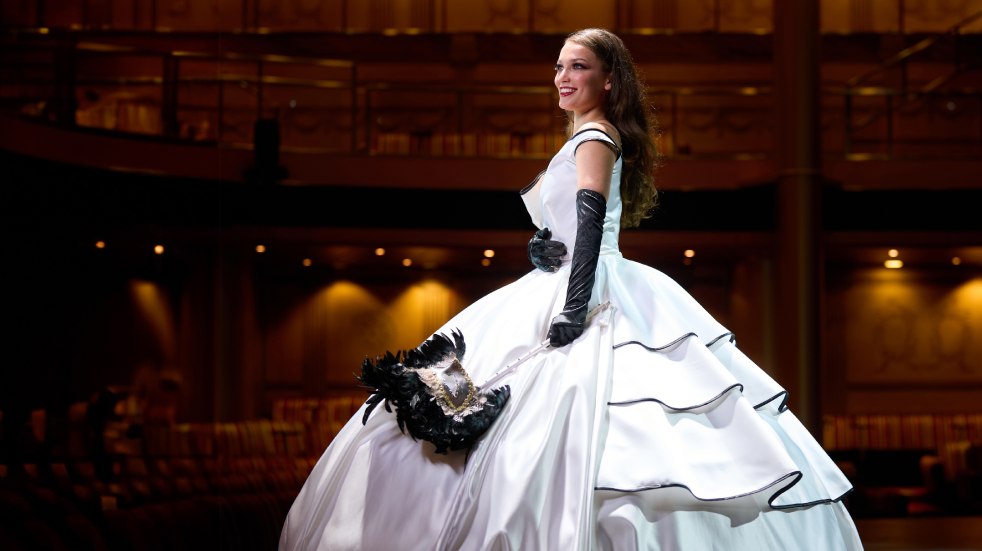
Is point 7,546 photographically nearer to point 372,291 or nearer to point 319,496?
point 319,496

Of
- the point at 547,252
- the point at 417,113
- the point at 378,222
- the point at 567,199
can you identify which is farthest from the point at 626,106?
the point at 417,113

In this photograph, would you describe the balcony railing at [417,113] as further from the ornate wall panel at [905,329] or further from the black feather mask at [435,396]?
the black feather mask at [435,396]

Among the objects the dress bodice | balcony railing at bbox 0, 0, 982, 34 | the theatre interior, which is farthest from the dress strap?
balcony railing at bbox 0, 0, 982, 34

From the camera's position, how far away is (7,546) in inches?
109

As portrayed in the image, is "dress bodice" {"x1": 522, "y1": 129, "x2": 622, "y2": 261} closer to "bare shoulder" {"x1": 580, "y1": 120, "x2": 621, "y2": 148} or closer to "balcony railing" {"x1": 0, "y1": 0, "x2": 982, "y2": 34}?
"bare shoulder" {"x1": 580, "y1": 120, "x2": 621, "y2": 148}

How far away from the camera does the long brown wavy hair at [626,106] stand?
2557mm

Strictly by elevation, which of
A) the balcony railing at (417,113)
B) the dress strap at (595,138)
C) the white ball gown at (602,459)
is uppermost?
the balcony railing at (417,113)

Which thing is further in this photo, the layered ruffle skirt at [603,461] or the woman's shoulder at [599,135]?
the woman's shoulder at [599,135]

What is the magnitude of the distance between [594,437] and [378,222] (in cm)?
690

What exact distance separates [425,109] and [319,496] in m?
8.85

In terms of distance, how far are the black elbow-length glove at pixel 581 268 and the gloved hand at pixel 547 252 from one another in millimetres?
123

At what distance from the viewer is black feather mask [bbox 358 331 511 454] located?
85.6 inches

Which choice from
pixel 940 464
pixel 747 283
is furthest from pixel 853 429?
pixel 747 283

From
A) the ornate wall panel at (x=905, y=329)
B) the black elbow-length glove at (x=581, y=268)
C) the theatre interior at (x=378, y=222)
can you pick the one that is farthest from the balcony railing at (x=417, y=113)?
the black elbow-length glove at (x=581, y=268)
